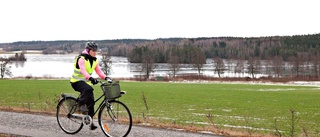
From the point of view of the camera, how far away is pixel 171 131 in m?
9.39

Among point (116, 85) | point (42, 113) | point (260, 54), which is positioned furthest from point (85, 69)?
point (260, 54)

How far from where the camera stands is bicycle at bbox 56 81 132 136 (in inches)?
314

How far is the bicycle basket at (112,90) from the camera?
25.8 ft

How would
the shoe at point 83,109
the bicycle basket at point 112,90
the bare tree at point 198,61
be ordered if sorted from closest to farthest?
the bicycle basket at point 112,90 → the shoe at point 83,109 → the bare tree at point 198,61

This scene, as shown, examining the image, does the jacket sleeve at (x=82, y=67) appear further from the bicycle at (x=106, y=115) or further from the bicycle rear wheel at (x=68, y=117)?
the bicycle rear wheel at (x=68, y=117)

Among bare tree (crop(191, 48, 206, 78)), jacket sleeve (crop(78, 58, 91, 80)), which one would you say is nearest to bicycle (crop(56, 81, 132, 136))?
jacket sleeve (crop(78, 58, 91, 80))

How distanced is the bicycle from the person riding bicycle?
17 cm

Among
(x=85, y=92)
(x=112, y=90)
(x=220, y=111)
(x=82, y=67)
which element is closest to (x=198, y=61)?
(x=220, y=111)

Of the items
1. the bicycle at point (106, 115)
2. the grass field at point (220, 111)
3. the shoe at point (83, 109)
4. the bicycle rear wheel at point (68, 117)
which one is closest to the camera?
the bicycle at point (106, 115)

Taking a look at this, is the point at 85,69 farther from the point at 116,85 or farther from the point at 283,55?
the point at 283,55

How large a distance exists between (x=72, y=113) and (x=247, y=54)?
592 ft

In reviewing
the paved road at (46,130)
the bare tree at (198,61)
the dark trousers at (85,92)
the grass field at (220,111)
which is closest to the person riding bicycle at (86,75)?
the dark trousers at (85,92)

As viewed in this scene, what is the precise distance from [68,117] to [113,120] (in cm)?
137

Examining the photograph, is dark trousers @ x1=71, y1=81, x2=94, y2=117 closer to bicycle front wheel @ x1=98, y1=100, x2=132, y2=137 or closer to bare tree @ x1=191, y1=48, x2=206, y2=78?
bicycle front wheel @ x1=98, y1=100, x2=132, y2=137
